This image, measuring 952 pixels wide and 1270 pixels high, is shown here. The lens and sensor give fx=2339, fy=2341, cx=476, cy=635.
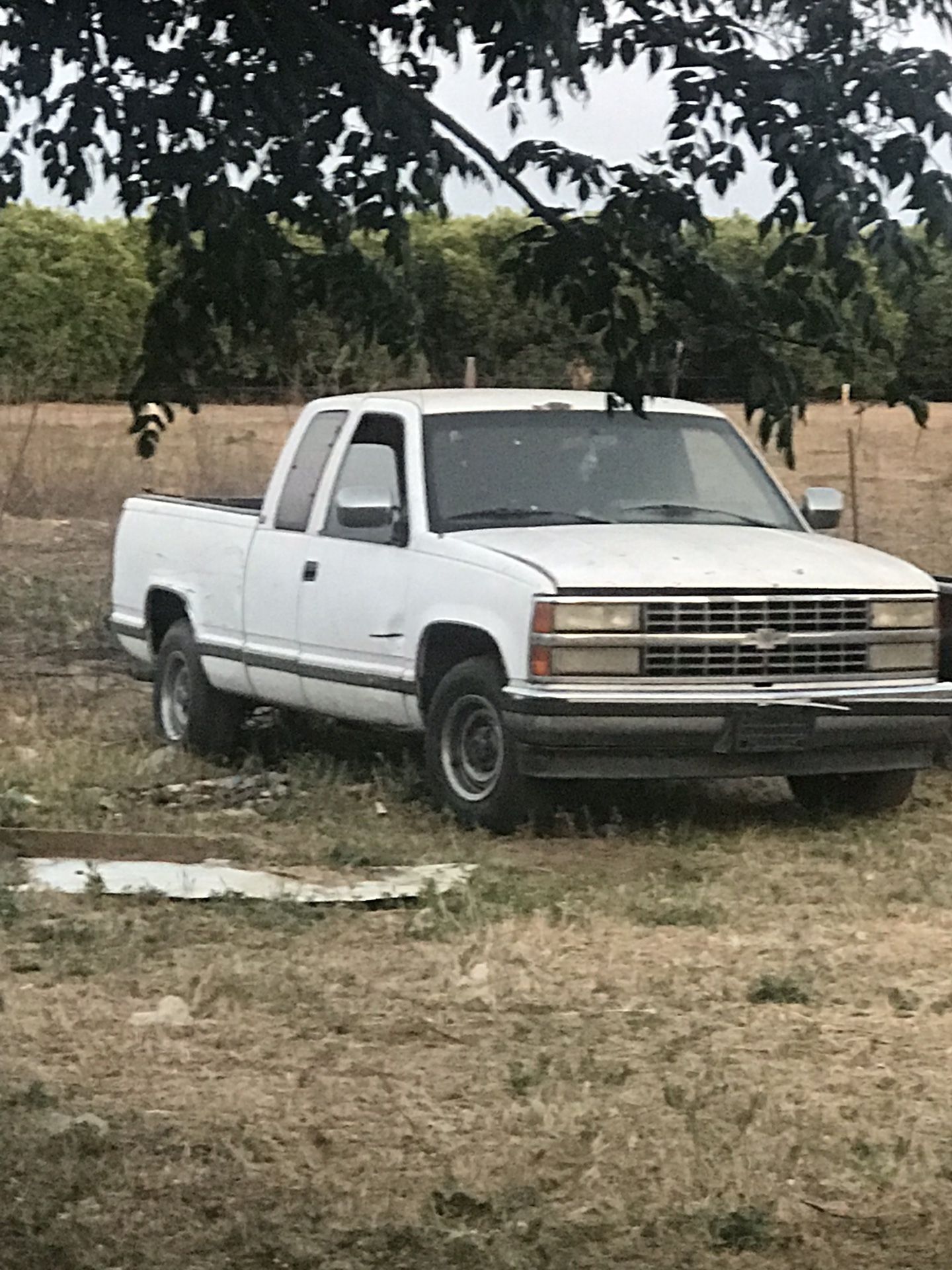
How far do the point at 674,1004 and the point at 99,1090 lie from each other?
1824 millimetres

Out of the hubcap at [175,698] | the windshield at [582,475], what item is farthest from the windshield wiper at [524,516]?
the hubcap at [175,698]

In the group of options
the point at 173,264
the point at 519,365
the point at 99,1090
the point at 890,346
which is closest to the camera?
the point at 890,346

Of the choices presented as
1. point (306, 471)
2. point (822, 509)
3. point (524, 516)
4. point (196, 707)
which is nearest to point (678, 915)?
point (524, 516)

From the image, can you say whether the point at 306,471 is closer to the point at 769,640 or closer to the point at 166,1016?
the point at 769,640

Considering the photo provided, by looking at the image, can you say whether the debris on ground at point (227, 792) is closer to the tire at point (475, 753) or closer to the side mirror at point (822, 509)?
the tire at point (475, 753)

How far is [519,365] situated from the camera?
87.2ft

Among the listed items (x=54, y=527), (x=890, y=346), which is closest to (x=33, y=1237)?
(x=890, y=346)

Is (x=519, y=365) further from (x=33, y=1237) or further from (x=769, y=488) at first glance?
(x=33, y=1237)

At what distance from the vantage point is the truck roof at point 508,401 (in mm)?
10711

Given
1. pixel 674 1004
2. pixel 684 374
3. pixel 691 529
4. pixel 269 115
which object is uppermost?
pixel 269 115

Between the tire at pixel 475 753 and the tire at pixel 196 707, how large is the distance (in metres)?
2.05

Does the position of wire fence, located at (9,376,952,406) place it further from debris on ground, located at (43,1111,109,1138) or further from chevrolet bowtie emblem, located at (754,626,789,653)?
debris on ground, located at (43,1111,109,1138)

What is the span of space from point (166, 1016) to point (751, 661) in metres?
3.51

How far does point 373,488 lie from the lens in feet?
34.7
